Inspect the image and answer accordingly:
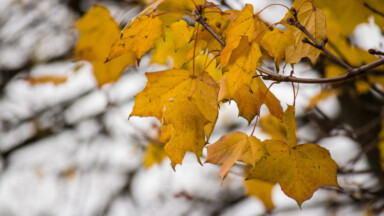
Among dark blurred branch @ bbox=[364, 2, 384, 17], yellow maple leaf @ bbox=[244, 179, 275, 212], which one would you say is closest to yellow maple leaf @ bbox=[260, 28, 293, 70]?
dark blurred branch @ bbox=[364, 2, 384, 17]

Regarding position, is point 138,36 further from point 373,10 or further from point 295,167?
point 373,10

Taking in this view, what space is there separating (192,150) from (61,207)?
355cm

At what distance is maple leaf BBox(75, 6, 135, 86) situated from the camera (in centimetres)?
166

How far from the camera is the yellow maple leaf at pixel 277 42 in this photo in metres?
1.10

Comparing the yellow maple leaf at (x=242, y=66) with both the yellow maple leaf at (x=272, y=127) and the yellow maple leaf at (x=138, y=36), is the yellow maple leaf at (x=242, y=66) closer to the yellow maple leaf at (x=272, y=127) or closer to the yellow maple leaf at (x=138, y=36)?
the yellow maple leaf at (x=138, y=36)

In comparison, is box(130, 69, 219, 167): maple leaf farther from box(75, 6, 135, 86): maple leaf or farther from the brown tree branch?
box(75, 6, 135, 86): maple leaf

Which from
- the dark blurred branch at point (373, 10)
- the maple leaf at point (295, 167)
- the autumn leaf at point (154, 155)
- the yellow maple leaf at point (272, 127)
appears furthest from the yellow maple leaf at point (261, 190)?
the maple leaf at point (295, 167)

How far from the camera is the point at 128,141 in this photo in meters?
4.82

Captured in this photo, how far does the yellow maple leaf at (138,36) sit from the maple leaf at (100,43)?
21.7 inches

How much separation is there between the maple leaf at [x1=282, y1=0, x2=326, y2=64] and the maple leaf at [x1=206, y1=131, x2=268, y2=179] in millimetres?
280

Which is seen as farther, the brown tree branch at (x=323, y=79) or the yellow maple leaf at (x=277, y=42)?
the yellow maple leaf at (x=277, y=42)

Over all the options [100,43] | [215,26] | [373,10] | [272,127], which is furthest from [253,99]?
[272,127]

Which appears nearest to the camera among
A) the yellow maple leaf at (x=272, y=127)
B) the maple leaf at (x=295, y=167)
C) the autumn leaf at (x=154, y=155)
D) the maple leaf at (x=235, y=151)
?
the maple leaf at (x=235, y=151)

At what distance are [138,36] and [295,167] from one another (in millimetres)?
561
